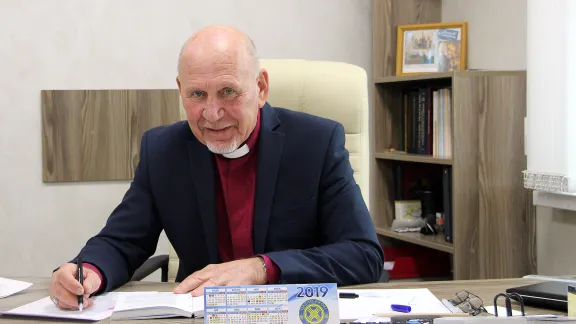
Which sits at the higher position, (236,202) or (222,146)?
(222,146)

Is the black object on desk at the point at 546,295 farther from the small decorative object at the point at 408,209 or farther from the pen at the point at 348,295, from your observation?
the small decorative object at the point at 408,209

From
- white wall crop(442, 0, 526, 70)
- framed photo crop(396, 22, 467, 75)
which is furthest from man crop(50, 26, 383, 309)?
framed photo crop(396, 22, 467, 75)

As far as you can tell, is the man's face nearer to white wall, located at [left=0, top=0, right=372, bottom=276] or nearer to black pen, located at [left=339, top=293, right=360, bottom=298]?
black pen, located at [left=339, top=293, right=360, bottom=298]

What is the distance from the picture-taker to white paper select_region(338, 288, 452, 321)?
1.25m

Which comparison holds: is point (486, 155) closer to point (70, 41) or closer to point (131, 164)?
point (131, 164)

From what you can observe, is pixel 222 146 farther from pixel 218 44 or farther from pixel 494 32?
pixel 494 32

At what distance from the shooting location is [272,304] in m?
1.04

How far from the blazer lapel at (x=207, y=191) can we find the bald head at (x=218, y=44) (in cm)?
23

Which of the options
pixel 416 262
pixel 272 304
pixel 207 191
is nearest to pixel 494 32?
pixel 416 262

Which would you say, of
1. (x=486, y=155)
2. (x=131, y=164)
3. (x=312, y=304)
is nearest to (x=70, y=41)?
(x=131, y=164)

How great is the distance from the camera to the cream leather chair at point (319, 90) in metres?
2.07

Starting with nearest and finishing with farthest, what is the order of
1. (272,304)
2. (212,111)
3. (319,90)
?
1. (272,304)
2. (212,111)
3. (319,90)

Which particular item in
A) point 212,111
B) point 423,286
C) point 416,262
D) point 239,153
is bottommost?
point 416,262

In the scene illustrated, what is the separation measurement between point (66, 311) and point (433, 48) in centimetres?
218
